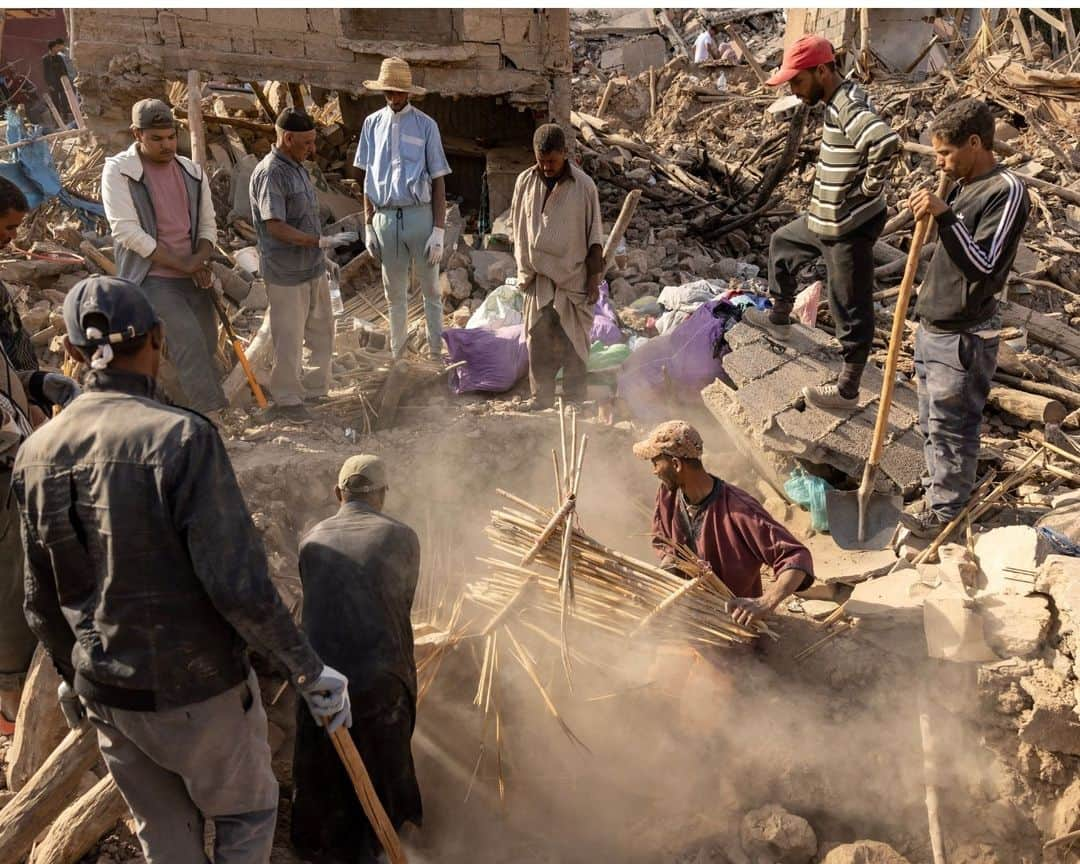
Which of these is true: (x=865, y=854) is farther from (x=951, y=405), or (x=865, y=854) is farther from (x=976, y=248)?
(x=976, y=248)

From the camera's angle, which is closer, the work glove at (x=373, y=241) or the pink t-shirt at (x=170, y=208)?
the pink t-shirt at (x=170, y=208)

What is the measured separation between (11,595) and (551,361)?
12.5 ft

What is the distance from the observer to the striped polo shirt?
495 centimetres

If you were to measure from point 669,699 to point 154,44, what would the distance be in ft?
27.7

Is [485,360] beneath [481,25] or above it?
beneath

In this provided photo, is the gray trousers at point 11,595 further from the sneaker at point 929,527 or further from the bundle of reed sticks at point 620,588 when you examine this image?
the sneaker at point 929,527

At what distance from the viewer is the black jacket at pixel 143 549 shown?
2.33m

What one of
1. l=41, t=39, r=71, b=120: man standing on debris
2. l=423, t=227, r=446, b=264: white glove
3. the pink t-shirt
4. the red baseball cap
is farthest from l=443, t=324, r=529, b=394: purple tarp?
l=41, t=39, r=71, b=120: man standing on debris

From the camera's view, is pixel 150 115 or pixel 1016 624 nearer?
pixel 1016 624

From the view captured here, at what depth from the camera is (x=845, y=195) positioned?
17.0 ft

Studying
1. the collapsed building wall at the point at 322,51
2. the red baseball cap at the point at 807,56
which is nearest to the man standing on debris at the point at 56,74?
the collapsed building wall at the point at 322,51

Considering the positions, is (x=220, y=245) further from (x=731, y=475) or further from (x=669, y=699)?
(x=669, y=699)

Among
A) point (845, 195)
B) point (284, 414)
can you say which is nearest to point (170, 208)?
point (284, 414)

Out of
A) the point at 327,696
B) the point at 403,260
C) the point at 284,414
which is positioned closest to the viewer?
the point at 327,696
